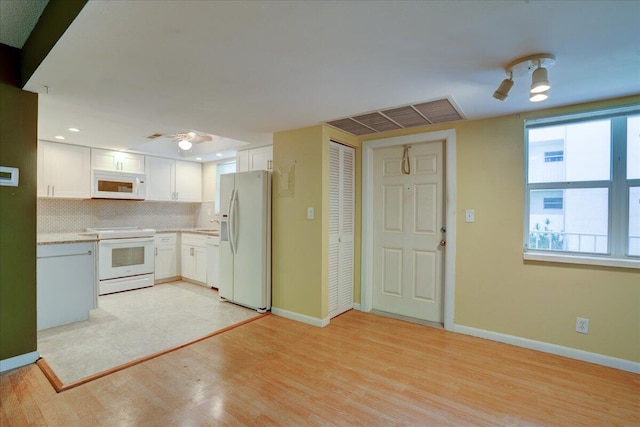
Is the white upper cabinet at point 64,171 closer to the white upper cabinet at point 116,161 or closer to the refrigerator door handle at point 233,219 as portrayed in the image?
the white upper cabinet at point 116,161

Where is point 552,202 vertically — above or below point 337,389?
above

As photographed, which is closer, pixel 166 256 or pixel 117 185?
pixel 117 185

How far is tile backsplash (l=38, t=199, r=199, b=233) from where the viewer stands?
4.34 meters

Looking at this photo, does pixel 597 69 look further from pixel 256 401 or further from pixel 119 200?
pixel 119 200

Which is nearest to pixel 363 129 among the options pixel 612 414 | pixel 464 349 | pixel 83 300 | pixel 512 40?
pixel 512 40

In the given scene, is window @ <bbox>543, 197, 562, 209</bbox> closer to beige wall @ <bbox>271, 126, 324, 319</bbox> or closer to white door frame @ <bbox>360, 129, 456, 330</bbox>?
white door frame @ <bbox>360, 129, 456, 330</bbox>

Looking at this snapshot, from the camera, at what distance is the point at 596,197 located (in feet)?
8.33

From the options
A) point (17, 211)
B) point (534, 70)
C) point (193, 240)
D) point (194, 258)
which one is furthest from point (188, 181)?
point (534, 70)

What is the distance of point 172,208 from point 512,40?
5.65 meters

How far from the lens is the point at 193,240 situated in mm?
4898

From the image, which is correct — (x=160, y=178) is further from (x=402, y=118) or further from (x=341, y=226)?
(x=402, y=118)

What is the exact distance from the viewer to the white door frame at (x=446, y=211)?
3.10 meters

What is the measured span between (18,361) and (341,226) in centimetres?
306

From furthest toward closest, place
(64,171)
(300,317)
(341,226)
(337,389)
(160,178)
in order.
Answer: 1. (160,178)
2. (64,171)
3. (341,226)
4. (300,317)
5. (337,389)
